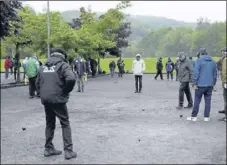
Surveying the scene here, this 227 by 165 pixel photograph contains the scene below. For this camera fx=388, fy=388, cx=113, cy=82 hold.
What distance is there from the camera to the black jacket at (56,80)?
5973 millimetres

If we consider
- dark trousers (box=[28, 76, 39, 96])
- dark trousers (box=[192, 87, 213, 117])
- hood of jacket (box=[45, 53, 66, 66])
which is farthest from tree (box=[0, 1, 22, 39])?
hood of jacket (box=[45, 53, 66, 66])

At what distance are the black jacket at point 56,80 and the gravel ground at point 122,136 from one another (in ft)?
3.22

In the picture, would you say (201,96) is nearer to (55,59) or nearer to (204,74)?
(204,74)

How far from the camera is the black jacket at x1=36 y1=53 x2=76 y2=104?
5973 mm

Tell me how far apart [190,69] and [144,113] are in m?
2.05

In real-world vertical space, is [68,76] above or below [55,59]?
below

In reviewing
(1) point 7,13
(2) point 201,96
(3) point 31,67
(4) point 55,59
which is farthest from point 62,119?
(1) point 7,13

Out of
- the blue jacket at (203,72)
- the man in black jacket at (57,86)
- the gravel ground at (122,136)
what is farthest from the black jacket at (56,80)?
the blue jacket at (203,72)

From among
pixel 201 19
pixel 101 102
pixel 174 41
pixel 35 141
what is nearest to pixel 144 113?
pixel 101 102

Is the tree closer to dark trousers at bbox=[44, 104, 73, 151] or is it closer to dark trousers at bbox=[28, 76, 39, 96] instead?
dark trousers at bbox=[28, 76, 39, 96]

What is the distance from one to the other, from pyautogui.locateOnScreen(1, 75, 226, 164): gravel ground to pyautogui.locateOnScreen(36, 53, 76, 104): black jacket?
0.98m

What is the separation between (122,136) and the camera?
7.71m

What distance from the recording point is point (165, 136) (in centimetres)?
770

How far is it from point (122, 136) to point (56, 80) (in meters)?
2.30
